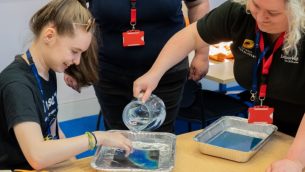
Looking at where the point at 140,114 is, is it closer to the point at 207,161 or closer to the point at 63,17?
the point at 207,161

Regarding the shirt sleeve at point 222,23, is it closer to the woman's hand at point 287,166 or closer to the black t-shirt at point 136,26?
the black t-shirt at point 136,26

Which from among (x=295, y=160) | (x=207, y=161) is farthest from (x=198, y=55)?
(x=295, y=160)

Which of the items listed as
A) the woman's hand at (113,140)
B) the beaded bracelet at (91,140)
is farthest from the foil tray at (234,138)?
the beaded bracelet at (91,140)

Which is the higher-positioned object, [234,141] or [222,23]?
[222,23]

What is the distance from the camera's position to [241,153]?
1.29 m

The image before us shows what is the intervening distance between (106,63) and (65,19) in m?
0.41

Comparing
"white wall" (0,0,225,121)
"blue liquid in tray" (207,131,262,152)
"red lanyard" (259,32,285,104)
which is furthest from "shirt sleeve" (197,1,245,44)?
"white wall" (0,0,225,121)

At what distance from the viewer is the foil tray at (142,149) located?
1225mm

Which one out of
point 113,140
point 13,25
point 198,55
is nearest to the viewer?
point 113,140

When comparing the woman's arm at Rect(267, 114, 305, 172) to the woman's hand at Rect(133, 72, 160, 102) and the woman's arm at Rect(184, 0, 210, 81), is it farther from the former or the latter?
the woman's arm at Rect(184, 0, 210, 81)

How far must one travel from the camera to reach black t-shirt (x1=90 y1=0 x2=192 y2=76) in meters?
1.64

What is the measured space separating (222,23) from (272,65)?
0.81ft

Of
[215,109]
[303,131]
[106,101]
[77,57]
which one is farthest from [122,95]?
[215,109]

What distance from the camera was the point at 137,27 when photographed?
1.69m
